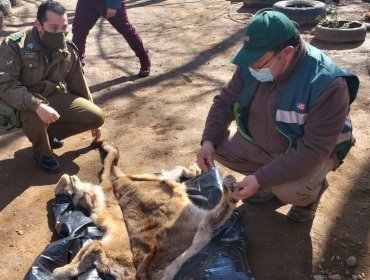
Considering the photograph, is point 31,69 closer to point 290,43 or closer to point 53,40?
point 53,40

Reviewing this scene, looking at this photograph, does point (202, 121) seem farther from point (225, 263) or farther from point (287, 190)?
point (225, 263)

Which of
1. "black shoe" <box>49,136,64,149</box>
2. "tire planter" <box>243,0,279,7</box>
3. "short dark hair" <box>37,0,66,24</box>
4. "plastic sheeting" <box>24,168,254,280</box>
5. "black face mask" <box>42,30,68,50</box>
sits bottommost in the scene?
"tire planter" <box>243,0,279,7</box>

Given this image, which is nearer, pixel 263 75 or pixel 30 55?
pixel 263 75

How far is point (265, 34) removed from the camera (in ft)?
8.93

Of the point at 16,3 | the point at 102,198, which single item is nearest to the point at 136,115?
the point at 102,198

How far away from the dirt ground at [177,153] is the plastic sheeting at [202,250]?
0.57 ft

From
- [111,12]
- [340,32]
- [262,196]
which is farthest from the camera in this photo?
[340,32]

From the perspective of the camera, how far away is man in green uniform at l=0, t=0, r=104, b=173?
3.92m

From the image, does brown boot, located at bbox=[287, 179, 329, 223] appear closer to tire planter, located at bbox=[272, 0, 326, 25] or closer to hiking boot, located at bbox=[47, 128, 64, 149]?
hiking boot, located at bbox=[47, 128, 64, 149]

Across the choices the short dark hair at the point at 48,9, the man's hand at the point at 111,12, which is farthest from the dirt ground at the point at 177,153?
the short dark hair at the point at 48,9

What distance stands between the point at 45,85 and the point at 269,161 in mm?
2078

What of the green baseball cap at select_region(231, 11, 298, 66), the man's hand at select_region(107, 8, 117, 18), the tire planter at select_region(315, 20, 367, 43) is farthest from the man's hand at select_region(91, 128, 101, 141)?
the tire planter at select_region(315, 20, 367, 43)

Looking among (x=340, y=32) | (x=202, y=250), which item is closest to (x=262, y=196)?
(x=202, y=250)

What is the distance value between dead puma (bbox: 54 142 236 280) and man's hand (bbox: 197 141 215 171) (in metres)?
0.23
